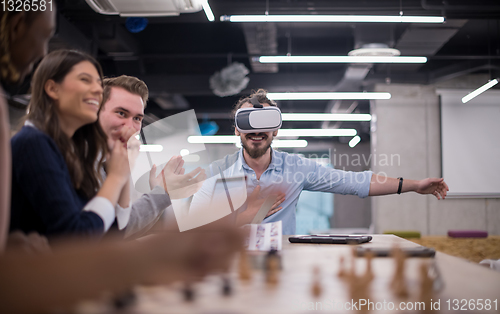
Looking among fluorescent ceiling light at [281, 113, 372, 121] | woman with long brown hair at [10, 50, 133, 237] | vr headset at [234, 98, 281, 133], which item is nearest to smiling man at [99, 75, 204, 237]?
woman with long brown hair at [10, 50, 133, 237]

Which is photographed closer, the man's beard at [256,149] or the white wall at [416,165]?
the man's beard at [256,149]

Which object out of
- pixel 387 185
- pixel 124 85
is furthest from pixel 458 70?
pixel 124 85

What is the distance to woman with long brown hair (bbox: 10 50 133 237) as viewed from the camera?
957mm

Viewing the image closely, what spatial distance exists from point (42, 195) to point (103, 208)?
0.48ft

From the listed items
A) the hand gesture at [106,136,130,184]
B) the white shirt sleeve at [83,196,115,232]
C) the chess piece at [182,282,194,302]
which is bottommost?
the chess piece at [182,282,194,302]

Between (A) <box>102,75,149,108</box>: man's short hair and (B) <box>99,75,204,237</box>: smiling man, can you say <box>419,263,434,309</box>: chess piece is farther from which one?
(A) <box>102,75,149,108</box>: man's short hair

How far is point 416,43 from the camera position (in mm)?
5691

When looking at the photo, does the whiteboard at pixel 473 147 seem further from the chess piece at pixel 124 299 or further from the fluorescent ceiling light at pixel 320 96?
the chess piece at pixel 124 299

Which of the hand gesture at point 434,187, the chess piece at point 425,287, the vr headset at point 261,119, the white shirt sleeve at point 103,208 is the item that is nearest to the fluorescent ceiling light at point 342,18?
the hand gesture at point 434,187

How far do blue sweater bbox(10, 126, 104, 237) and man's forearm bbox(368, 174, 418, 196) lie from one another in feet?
5.03

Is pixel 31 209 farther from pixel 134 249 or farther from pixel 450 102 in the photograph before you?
pixel 450 102

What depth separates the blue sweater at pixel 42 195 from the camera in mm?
948

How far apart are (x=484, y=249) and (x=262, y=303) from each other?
670 centimetres

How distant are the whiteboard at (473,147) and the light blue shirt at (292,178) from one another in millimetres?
5408
